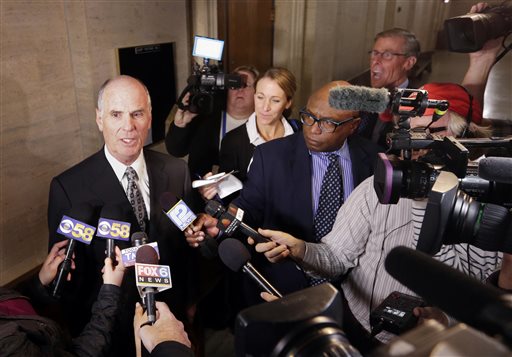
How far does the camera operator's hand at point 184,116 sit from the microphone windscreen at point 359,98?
59.6 inches

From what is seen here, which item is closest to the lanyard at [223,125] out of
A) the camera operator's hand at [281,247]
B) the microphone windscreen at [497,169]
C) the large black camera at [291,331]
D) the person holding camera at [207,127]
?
the person holding camera at [207,127]

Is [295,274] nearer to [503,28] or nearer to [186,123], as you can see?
[186,123]

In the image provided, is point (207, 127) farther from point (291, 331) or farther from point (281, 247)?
point (291, 331)

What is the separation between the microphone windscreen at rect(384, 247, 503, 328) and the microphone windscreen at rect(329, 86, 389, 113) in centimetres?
58

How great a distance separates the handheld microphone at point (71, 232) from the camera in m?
1.42

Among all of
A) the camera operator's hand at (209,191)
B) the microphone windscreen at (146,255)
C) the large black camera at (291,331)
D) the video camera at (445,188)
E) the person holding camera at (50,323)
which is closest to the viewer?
the large black camera at (291,331)

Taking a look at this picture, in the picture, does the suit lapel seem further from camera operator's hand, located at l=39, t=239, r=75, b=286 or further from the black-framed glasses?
camera operator's hand, located at l=39, t=239, r=75, b=286

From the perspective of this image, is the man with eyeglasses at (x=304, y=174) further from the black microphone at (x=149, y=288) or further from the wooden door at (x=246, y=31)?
the wooden door at (x=246, y=31)

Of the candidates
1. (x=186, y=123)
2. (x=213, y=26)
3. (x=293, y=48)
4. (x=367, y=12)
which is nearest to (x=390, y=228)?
(x=186, y=123)

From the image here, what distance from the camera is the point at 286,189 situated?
1957 millimetres

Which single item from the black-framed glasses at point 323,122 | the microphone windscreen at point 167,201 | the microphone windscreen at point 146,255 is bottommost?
the microphone windscreen at point 146,255

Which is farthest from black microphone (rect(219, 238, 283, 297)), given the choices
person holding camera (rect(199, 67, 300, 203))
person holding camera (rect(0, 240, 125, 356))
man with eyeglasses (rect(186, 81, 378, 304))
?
person holding camera (rect(199, 67, 300, 203))

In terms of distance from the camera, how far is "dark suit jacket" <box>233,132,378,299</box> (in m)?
1.94

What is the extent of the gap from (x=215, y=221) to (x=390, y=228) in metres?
0.65
